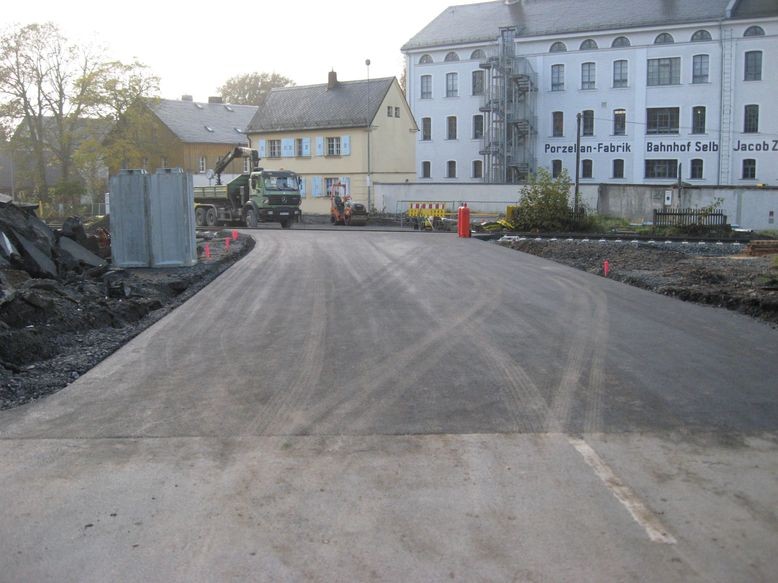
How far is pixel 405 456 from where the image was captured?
634cm

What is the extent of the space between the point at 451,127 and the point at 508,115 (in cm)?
576

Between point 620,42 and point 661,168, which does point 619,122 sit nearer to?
point 661,168

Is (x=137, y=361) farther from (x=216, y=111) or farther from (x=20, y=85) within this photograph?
(x=216, y=111)

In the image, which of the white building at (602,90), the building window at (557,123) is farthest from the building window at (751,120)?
the building window at (557,123)

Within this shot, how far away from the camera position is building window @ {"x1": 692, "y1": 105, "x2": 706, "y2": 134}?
58688 mm

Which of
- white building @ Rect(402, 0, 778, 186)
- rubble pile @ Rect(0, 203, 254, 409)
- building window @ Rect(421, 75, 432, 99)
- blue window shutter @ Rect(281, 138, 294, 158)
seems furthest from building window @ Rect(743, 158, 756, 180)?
rubble pile @ Rect(0, 203, 254, 409)

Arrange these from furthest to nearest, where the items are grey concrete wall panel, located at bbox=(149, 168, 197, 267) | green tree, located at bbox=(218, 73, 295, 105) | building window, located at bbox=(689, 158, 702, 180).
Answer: green tree, located at bbox=(218, 73, 295, 105) < building window, located at bbox=(689, 158, 702, 180) < grey concrete wall panel, located at bbox=(149, 168, 197, 267)

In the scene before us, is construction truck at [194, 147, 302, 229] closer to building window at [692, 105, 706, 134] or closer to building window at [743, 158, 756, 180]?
building window at [692, 105, 706, 134]

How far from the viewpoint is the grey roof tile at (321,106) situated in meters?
59.5

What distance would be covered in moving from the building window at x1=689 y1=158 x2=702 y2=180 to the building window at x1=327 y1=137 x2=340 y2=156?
25.4 meters

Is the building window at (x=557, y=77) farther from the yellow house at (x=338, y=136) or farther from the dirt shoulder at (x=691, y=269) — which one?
the dirt shoulder at (x=691, y=269)

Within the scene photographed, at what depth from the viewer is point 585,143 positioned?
204 ft

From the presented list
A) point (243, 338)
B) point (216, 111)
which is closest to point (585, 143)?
point (216, 111)

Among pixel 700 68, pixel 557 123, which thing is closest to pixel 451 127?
pixel 557 123
